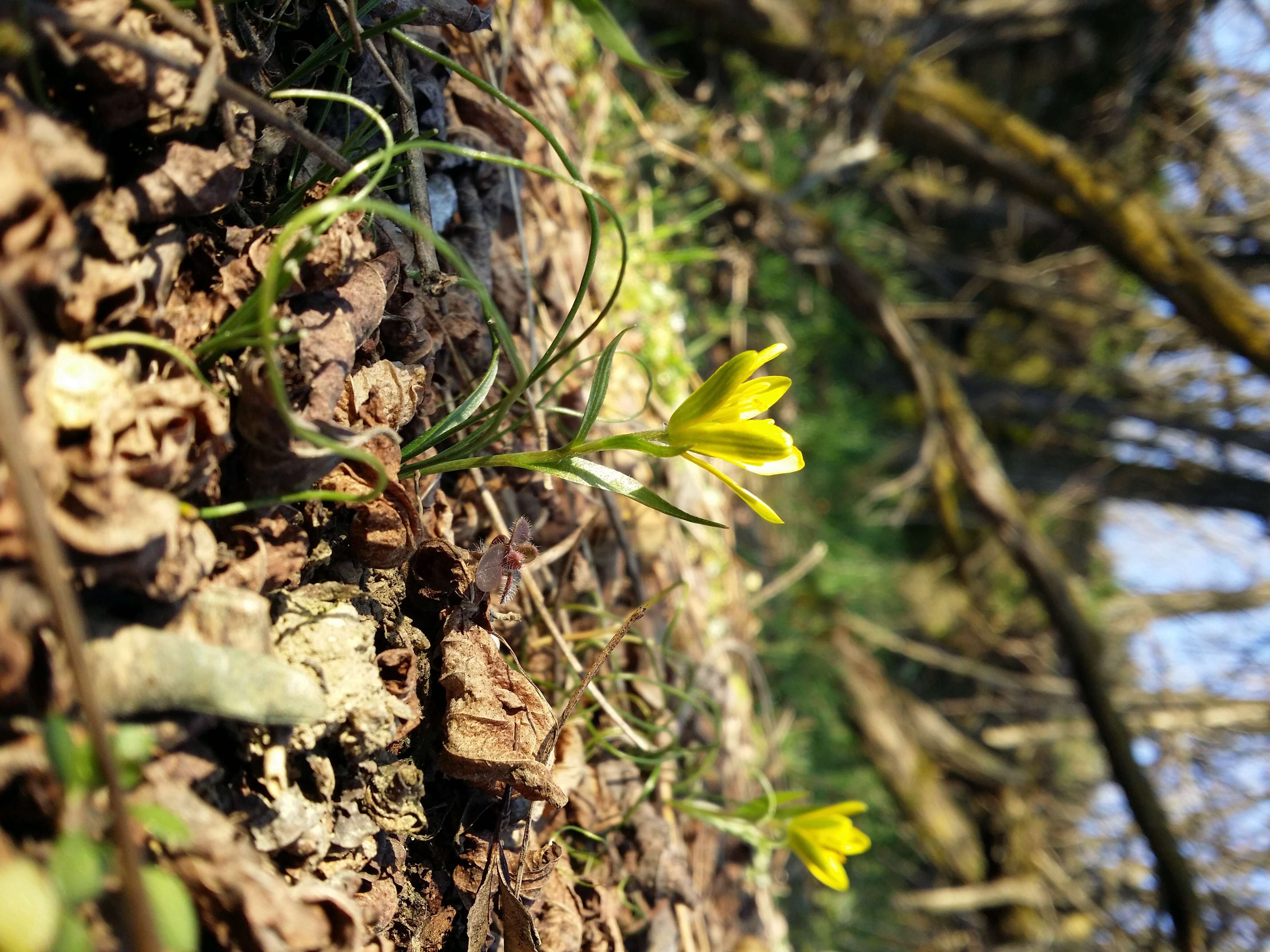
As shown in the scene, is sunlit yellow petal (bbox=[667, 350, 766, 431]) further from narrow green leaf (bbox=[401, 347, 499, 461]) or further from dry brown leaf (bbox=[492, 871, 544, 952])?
dry brown leaf (bbox=[492, 871, 544, 952])

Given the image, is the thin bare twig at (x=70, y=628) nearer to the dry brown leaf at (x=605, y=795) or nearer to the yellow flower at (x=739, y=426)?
the yellow flower at (x=739, y=426)

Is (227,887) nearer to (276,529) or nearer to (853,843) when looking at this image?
(276,529)

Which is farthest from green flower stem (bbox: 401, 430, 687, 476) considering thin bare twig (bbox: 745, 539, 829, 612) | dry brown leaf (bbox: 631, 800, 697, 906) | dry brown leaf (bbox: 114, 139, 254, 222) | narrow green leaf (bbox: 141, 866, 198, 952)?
thin bare twig (bbox: 745, 539, 829, 612)

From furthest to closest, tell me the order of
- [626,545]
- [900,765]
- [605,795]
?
[900,765]
[626,545]
[605,795]

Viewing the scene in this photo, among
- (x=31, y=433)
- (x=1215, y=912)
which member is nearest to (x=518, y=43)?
(x=31, y=433)

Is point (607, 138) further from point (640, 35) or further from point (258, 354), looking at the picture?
point (258, 354)

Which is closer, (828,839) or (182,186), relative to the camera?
(182,186)

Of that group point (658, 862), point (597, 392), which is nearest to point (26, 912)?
point (597, 392)
